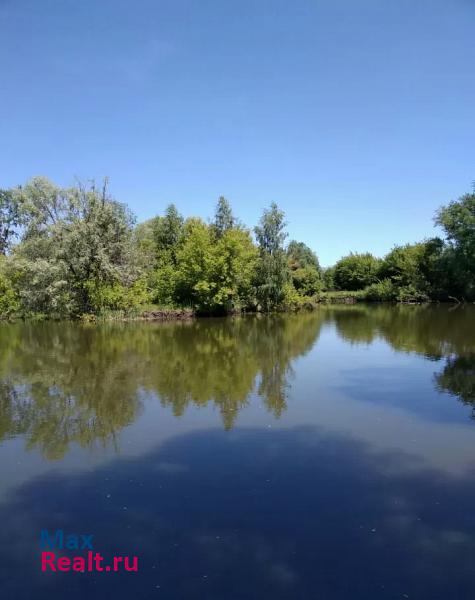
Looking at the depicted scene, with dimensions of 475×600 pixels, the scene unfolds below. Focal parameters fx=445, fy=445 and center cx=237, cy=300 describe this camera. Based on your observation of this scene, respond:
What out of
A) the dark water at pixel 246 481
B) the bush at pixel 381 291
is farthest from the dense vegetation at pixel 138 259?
the dark water at pixel 246 481

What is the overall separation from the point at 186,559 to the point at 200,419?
4666 mm

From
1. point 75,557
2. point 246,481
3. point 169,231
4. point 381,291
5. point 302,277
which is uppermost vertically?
point 169,231

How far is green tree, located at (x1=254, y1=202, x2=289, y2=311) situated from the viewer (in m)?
42.0

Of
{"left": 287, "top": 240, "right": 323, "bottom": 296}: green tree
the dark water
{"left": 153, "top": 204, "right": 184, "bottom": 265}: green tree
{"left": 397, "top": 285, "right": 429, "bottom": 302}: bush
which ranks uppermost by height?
{"left": 153, "top": 204, "right": 184, "bottom": 265}: green tree

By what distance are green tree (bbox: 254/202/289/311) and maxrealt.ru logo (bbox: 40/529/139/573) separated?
3739 centimetres

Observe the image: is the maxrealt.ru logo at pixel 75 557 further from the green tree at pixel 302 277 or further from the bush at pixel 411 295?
the bush at pixel 411 295

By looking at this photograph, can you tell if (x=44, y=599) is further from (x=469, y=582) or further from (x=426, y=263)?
(x=426, y=263)

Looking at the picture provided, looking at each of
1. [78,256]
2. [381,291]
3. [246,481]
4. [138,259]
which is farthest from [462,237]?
[246,481]

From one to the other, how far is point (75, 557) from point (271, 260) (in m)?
38.4

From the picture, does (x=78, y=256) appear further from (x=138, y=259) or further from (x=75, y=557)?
(x=75, y=557)

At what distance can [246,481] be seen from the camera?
20.5ft

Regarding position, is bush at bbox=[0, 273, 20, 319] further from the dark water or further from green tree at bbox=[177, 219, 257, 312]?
the dark water

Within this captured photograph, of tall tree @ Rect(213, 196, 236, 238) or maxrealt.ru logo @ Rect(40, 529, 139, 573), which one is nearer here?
maxrealt.ru logo @ Rect(40, 529, 139, 573)

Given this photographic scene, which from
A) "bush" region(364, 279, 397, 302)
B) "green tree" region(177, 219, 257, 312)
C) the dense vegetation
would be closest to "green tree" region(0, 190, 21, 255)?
the dense vegetation
